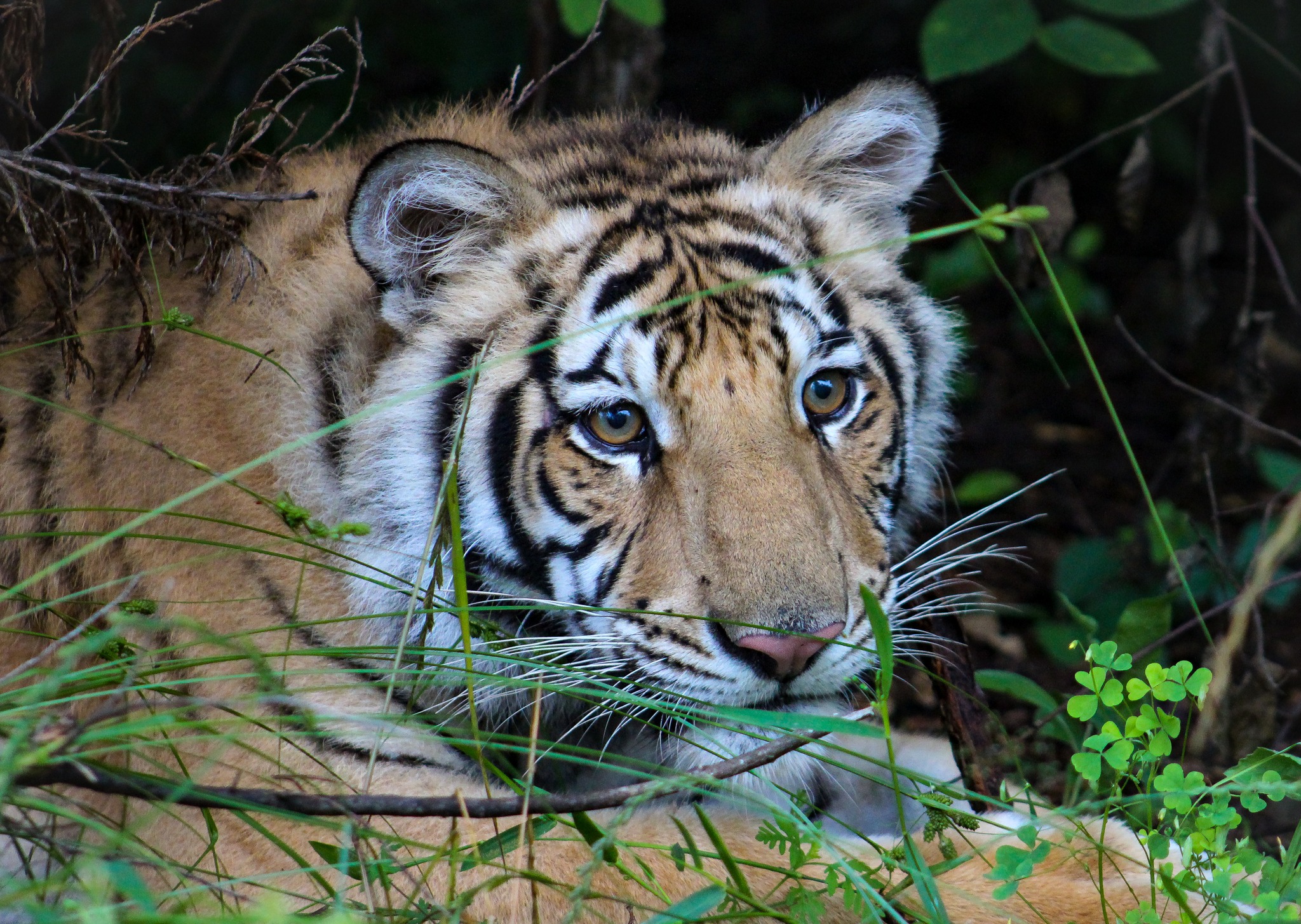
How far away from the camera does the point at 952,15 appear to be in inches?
118

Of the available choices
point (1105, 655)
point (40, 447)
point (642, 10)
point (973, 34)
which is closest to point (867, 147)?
point (642, 10)

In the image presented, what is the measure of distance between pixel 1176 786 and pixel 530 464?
3.56ft

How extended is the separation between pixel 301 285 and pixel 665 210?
670 millimetres

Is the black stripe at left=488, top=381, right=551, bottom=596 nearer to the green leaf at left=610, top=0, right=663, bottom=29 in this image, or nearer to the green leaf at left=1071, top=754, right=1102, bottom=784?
the green leaf at left=1071, top=754, right=1102, bottom=784

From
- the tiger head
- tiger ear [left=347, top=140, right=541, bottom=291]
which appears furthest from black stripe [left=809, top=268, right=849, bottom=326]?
tiger ear [left=347, top=140, right=541, bottom=291]

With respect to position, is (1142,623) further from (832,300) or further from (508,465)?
(508,465)

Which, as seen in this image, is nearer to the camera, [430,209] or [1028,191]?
[430,209]

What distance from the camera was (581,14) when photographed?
2.61 metres

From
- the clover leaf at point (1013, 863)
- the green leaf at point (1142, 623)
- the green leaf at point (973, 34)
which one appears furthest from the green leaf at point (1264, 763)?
the green leaf at point (973, 34)

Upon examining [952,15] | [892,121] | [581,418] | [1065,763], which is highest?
[952,15]

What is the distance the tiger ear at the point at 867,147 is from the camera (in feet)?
7.63

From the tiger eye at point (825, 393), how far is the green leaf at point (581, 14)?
3.28 feet

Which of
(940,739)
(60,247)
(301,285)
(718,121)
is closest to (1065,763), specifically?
(940,739)

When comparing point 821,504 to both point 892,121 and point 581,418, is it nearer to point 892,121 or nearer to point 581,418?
point 581,418
